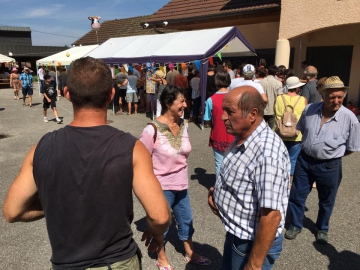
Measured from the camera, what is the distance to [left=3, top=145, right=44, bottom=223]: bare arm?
131 cm

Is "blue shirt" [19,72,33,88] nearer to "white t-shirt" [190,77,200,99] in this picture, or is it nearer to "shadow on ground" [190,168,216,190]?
"white t-shirt" [190,77,200,99]

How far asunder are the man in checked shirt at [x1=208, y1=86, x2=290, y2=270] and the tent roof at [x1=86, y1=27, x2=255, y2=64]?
6733 mm

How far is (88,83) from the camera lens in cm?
129

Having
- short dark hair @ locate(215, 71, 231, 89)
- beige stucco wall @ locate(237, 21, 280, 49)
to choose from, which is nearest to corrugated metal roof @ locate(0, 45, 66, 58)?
beige stucco wall @ locate(237, 21, 280, 49)

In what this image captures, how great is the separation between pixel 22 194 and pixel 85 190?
31cm

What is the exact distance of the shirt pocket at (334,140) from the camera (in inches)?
111

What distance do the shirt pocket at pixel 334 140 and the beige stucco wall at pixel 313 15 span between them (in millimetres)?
6827

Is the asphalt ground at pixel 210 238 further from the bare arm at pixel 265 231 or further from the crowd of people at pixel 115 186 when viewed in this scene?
the bare arm at pixel 265 231

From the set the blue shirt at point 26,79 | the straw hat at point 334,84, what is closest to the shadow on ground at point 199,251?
the straw hat at point 334,84

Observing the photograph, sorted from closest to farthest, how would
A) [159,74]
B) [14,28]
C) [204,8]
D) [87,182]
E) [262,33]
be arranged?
[87,182] < [159,74] < [262,33] < [204,8] < [14,28]

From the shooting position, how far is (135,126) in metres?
9.20

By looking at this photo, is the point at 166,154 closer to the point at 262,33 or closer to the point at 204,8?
the point at 262,33

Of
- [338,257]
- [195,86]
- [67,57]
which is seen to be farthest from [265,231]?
[67,57]

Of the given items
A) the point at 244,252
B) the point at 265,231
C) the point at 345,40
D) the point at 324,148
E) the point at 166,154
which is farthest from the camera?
the point at 345,40
